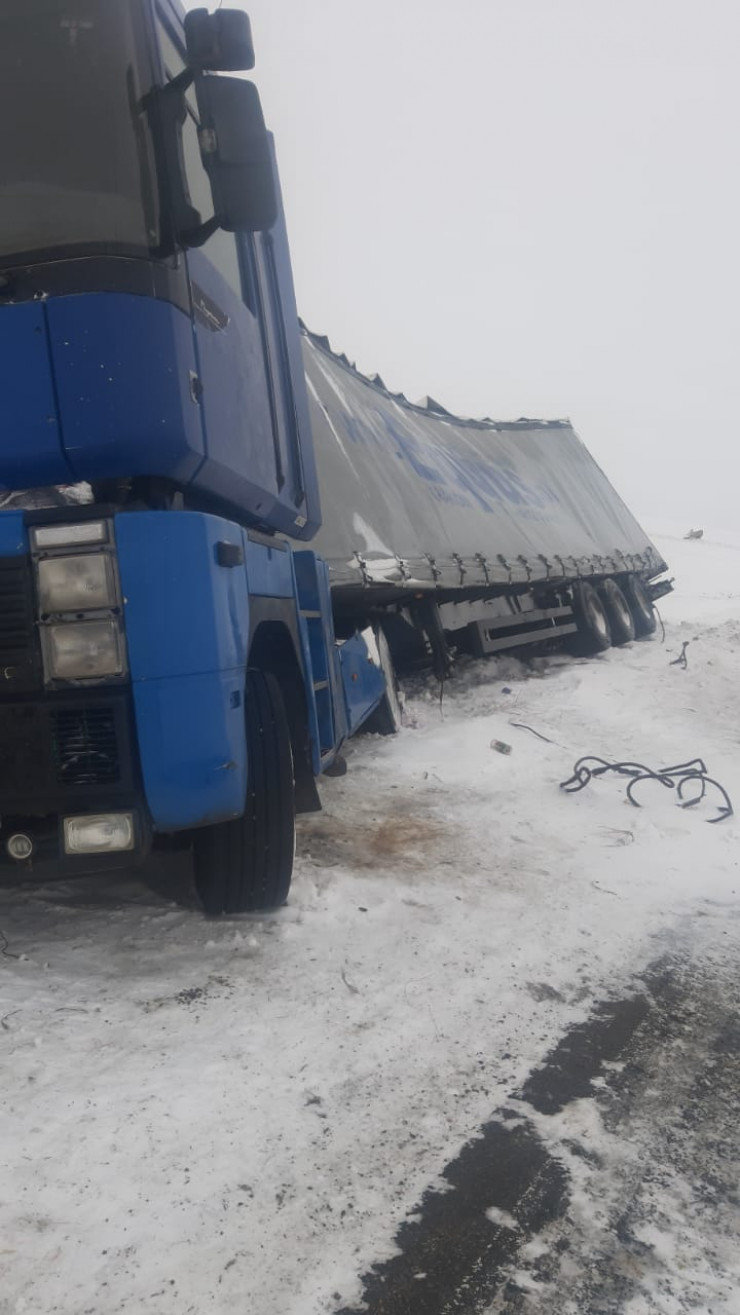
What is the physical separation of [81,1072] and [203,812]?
0.80 metres

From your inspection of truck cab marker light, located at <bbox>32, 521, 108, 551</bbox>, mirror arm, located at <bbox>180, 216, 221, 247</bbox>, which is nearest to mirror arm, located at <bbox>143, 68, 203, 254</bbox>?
mirror arm, located at <bbox>180, 216, 221, 247</bbox>

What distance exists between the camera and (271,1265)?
1.82m

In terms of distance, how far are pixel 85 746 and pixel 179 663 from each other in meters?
0.38

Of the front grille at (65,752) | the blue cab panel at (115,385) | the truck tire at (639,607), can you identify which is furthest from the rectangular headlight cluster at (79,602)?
the truck tire at (639,607)

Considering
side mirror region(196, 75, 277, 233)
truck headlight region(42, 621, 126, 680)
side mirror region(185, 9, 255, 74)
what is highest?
side mirror region(185, 9, 255, 74)

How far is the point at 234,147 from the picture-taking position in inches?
113

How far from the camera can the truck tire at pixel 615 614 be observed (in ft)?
46.0

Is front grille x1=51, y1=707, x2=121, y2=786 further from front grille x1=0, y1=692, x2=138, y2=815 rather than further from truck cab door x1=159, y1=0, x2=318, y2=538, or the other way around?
truck cab door x1=159, y1=0, x2=318, y2=538

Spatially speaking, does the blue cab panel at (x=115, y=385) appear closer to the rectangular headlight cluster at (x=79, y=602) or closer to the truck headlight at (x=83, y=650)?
the rectangular headlight cluster at (x=79, y=602)

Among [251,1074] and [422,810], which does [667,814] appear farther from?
[251,1074]

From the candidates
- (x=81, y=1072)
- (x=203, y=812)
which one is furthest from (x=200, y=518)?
(x=81, y=1072)

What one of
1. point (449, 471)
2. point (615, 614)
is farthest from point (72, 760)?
point (615, 614)

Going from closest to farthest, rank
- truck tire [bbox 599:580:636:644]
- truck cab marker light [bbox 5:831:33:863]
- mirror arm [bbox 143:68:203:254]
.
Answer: truck cab marker light [bbox 5:831:33:863]
mirror arm [bbox 143:68:203:254]
truck tire [bbox 599:580:636:644]

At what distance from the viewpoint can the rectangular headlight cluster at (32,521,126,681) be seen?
2705 mm
